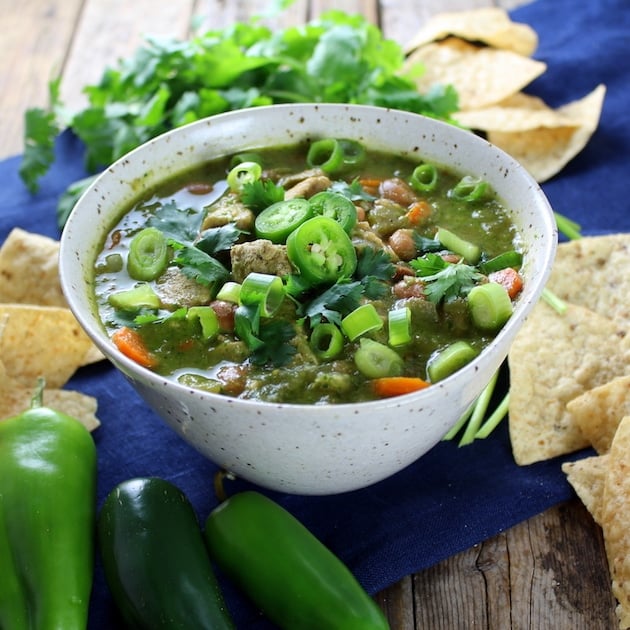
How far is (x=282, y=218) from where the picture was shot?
3453 mm

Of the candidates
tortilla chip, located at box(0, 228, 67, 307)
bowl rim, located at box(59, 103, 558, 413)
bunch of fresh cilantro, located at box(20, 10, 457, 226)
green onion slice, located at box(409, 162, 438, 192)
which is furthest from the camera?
bunch of fresh cilantro, located at box(20, 10, 457, 226)

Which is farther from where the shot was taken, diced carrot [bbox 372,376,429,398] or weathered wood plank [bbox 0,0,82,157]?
weathered wood plank [bbox 0,0,82,157]

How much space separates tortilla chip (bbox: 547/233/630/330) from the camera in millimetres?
4246

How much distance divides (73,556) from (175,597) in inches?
16.6

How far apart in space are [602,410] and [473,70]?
3.00m

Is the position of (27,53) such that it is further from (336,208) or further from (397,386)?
(397,386)

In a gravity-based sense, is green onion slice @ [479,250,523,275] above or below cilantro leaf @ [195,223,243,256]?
below

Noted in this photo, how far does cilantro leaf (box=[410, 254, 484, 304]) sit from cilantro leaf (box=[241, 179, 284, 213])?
651 mm

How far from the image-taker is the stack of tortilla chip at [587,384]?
10.5 feet

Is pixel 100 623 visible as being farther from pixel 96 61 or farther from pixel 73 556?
pixel 96 61

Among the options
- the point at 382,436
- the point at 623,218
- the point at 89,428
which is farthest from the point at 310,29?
the point at 382,436

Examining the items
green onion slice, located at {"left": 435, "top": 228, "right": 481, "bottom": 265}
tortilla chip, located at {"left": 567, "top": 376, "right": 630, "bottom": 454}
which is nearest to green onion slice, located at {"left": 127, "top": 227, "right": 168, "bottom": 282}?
green onion slice, located at {"left": 435, "top": 228, "right": 481, "bottom": 265}

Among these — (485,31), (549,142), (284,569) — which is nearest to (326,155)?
(549,142)

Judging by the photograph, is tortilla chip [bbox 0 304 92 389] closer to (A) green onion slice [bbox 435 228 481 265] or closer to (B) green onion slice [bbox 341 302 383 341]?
(B) green onion slice [bbox 341 302 383 341]
